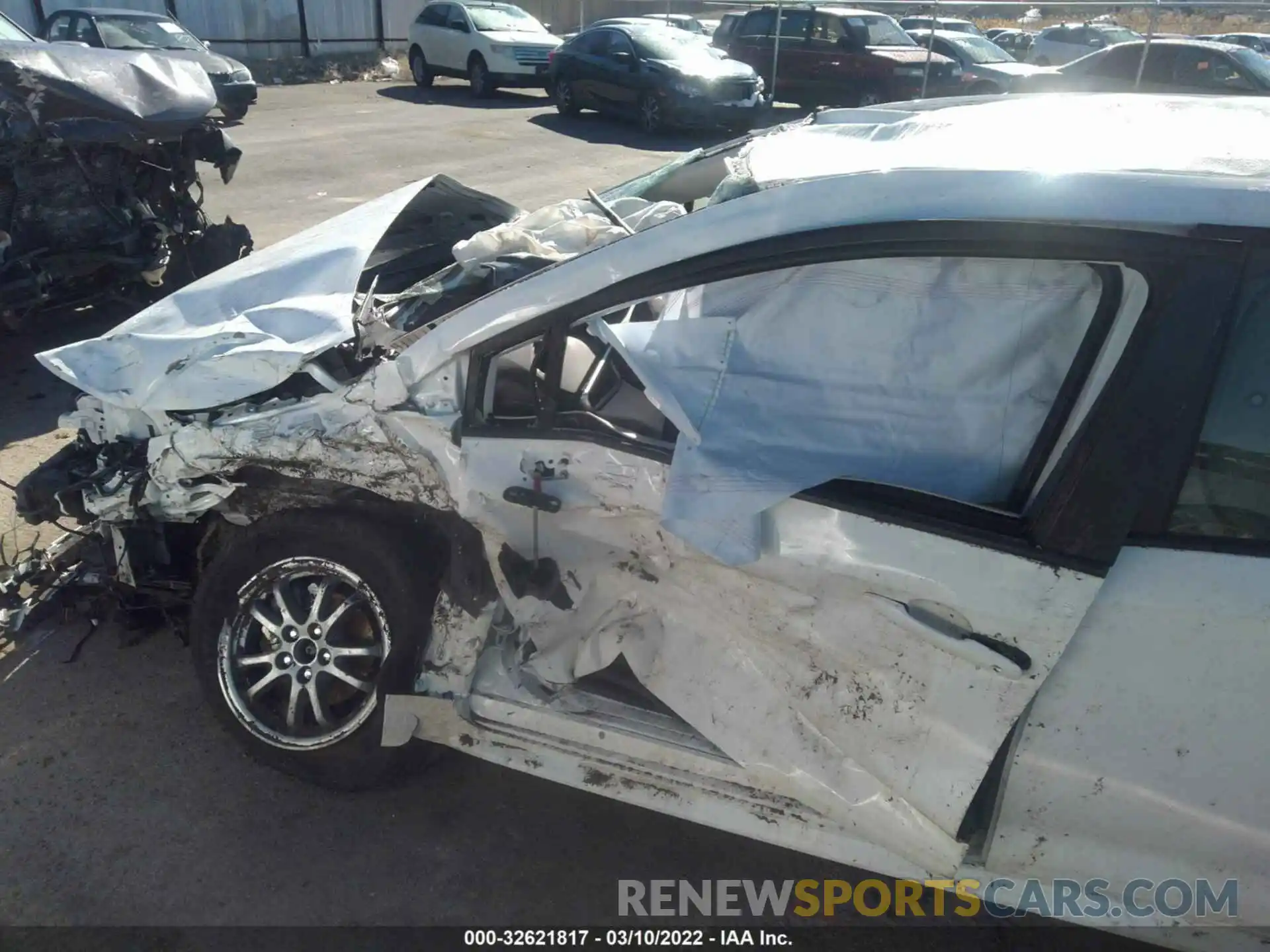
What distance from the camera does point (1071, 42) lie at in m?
22.6

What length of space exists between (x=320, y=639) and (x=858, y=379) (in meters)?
1.58

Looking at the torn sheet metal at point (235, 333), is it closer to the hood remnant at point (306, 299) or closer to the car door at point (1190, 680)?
the hood remnant at point (306, 299)

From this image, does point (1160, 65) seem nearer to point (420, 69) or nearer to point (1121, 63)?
point (1121, 63)

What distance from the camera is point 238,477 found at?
8.63 feet

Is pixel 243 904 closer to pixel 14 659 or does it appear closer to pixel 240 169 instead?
pixel 14 659

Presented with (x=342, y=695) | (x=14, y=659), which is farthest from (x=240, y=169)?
(x=342, y=695)

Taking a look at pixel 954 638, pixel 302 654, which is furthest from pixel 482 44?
pixel 954 638

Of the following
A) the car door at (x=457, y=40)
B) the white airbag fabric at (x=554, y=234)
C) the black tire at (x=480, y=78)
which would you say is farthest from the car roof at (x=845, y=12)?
the white airbag fabric at (x=554, y=234)

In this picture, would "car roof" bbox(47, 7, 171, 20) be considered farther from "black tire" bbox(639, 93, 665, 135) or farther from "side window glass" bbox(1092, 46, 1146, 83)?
"side window glass" bbox(1092, 46, 1146, 83)

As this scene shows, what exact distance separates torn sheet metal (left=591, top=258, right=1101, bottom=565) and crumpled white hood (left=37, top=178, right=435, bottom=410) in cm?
100

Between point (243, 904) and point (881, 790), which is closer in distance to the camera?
point (881, 790)

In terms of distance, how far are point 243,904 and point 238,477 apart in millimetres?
1102

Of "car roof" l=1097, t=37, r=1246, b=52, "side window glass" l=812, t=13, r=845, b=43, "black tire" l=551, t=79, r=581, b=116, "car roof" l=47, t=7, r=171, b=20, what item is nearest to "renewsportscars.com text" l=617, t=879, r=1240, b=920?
"car roof" l=1097, t=37, r=1246, b=52

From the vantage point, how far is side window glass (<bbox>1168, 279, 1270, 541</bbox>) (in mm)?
1863
